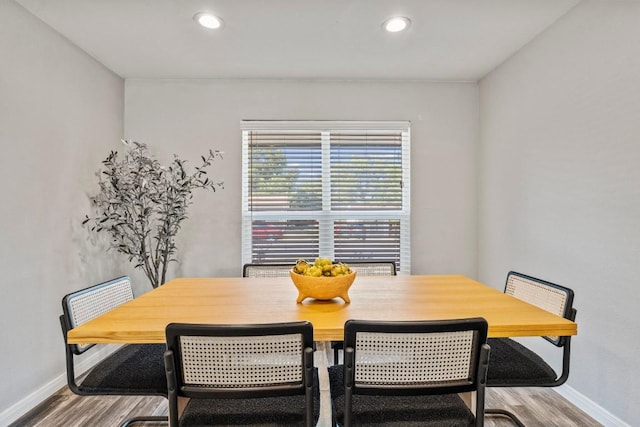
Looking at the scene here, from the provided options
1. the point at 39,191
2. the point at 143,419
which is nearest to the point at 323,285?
the point at 143,419

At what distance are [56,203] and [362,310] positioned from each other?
90.2 inches

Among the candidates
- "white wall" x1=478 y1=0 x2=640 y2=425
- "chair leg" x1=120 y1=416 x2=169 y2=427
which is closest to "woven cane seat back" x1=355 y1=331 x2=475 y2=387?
"white wall" x1=478 y1=0 x2=640 y2=425

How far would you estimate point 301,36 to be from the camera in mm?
2404

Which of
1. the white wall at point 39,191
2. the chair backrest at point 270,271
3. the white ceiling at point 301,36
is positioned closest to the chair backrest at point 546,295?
the chair backrest at point 270,271

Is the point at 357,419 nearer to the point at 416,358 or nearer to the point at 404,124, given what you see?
the point at 416,358

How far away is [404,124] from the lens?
3.23 m

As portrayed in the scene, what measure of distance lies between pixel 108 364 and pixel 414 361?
136 cm

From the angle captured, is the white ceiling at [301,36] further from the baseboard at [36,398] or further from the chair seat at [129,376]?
the baseboard at [36,398]

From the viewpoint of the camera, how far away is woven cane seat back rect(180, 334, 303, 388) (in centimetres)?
106

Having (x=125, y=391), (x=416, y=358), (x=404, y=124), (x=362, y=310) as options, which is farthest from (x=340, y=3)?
(x=125, y=391)

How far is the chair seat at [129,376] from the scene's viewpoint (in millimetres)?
1408

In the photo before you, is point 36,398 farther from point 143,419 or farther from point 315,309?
point 315,309

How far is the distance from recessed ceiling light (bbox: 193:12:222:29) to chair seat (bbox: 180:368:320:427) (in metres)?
2.16

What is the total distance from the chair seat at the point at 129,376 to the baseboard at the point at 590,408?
7.72 ft
